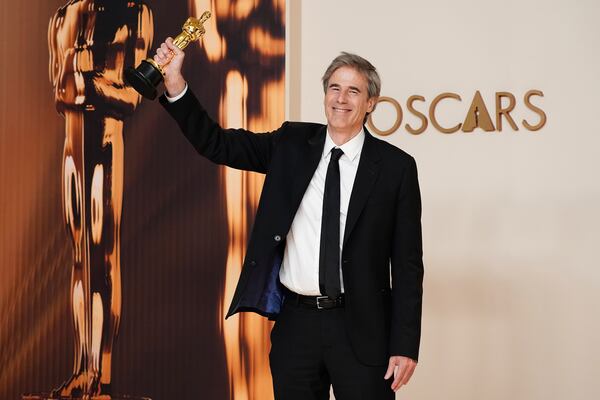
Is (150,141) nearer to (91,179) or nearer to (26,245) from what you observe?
(91,179)

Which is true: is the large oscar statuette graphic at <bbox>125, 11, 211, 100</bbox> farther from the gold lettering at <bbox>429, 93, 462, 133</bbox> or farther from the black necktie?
the gold lettering at <bbox>429, 93, 462, 133</bbox>

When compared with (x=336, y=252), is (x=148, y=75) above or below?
above

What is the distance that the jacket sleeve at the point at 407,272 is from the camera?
2.12 metres

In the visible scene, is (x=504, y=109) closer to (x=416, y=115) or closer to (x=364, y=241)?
(x=416, y=115)

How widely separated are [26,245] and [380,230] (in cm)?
225

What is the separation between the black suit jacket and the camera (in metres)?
2.12

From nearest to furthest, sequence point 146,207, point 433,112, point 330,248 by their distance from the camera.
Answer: point 330,248 < point 433,112 < point 146,207

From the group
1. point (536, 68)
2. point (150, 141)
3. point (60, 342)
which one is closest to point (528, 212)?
point (536, 68)

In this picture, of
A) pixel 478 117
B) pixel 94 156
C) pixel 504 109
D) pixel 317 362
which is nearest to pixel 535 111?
pixel 504 109

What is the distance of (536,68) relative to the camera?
10.7ft

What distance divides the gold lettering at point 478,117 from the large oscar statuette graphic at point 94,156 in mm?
1587

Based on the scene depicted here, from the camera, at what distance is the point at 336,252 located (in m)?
2.12

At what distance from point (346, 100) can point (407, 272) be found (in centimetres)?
52

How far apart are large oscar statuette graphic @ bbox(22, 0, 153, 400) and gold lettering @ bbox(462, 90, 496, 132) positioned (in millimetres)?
1587
